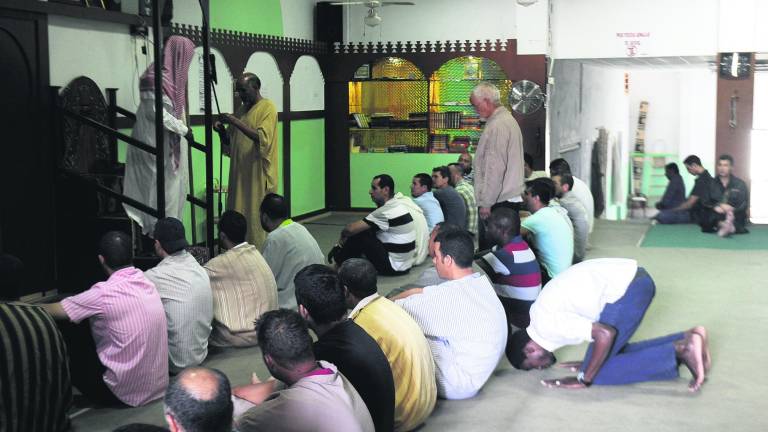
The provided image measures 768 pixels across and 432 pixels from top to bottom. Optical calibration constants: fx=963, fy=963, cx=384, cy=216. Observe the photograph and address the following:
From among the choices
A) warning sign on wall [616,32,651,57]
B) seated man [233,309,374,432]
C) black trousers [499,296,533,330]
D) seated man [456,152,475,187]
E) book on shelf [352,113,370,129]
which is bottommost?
black trousers [499,296,533,330]

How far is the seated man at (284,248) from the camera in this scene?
6.24m

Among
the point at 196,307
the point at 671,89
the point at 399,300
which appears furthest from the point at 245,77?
the point at 671,89

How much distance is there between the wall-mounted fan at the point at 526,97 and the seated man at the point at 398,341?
7.25 m

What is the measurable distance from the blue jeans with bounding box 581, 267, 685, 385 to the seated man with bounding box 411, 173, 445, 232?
3.49m

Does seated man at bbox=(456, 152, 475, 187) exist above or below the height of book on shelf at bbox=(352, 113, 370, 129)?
below

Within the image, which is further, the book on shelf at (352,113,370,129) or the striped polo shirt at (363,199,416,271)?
the book on shelf at (352,113,370,129)

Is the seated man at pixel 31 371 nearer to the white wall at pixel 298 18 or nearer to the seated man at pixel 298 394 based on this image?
the seated man at pixel 298 394

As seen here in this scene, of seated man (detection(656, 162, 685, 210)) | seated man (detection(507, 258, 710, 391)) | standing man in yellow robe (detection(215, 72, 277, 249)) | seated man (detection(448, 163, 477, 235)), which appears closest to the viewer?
seated man (detection(507, 258, 710, 391))

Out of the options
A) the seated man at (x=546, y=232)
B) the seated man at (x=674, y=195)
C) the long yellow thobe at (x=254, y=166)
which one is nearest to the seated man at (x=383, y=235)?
the long yellow thobe at (x=254, y=166)

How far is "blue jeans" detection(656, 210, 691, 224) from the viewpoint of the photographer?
10.9m

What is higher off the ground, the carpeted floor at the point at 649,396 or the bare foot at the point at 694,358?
the bare foot at the point at 694,358

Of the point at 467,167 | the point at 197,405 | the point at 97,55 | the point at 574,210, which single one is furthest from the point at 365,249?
the point at 197,405

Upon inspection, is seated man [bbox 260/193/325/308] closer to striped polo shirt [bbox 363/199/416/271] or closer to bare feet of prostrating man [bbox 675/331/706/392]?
striped polo shirt [bbox 363/199/416/271]

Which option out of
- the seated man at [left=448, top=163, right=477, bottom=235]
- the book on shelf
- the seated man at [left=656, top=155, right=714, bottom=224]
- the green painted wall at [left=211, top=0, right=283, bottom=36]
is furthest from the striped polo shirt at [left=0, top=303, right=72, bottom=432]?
the book on shelf
